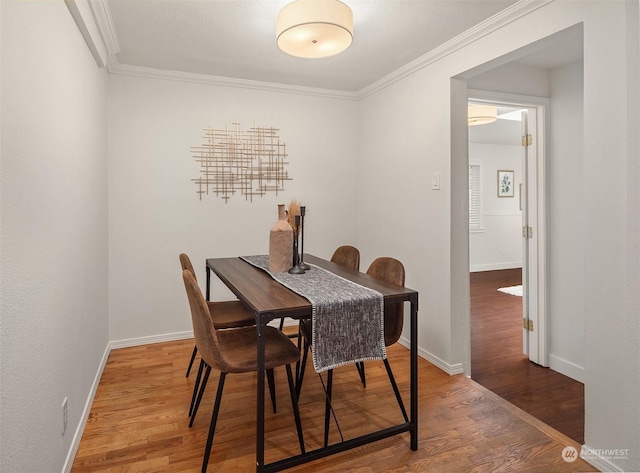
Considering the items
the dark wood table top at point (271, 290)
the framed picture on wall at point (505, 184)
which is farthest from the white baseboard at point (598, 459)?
the framed picture on wall at point (505, 184)

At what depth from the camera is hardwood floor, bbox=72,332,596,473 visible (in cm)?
185

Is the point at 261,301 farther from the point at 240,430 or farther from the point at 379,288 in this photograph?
the point at 240,430

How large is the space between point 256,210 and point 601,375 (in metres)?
2.87

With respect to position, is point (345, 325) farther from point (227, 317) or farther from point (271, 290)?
point (227, 317)

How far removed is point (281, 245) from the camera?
2400 millimetres

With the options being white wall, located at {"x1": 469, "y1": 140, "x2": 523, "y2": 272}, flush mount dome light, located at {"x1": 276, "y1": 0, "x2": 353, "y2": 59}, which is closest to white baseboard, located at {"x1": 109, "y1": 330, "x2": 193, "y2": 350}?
flush mount dome light, located at {"x1": 276, "y1": 0, "x2": 353, "y2": 59}

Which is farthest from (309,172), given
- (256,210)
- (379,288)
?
(379,288)

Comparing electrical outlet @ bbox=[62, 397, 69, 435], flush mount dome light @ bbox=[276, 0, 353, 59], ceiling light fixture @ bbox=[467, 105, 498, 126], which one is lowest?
electrical outlet @ bbox=[62, 397, 69, 435]

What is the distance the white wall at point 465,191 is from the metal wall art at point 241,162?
93cm

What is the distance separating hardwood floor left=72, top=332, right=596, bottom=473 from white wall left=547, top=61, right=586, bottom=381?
0.98 m

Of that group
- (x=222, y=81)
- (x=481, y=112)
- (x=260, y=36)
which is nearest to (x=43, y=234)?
(x=260, y=36)

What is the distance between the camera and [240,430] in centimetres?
213

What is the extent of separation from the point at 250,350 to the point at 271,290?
1.01 ft

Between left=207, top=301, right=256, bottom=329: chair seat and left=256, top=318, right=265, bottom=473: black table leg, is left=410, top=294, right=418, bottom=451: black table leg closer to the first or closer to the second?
left=256, top=318, right=265, bottom=473: black table leg
